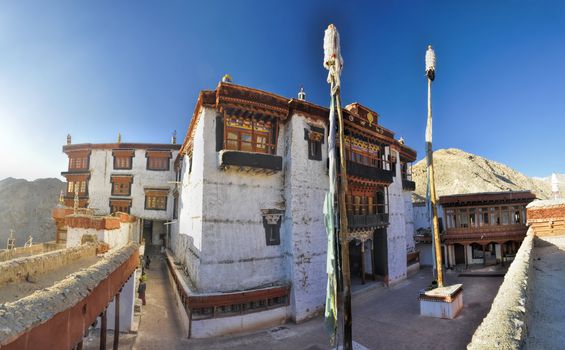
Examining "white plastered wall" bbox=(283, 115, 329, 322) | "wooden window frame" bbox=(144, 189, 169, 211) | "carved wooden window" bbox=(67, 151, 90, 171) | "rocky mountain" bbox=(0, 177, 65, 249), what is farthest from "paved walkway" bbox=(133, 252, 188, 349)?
"rocky mountain" bbox=(0, 177, 65, 249)

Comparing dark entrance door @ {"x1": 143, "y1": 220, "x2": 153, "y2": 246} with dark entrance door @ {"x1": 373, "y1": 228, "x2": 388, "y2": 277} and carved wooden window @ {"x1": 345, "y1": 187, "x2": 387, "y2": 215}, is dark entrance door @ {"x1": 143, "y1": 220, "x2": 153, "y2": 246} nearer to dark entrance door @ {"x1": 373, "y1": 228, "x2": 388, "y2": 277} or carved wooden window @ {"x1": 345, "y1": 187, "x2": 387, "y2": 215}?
carved wooden window @ {"x1": 345, "y1": 187, "x2": 387, "y2": 215}

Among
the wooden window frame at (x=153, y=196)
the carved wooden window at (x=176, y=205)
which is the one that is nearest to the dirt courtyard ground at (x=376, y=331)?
the carved wooden window at (x=176, y=205)

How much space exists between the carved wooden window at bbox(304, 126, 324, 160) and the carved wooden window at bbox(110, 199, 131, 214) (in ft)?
74.3

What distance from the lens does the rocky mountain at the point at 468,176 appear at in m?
69.2

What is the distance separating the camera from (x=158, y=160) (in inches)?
1243

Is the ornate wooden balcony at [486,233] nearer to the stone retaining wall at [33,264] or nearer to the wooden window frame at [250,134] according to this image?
the wooden window frame at [250,134]

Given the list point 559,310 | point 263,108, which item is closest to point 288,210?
point 263,108

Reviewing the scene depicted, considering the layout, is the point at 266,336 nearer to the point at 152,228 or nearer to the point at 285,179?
the point at 285,179

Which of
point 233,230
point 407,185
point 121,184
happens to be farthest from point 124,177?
point 407,185

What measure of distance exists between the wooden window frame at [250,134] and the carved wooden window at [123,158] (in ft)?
67.9

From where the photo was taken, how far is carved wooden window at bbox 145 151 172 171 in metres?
31.4

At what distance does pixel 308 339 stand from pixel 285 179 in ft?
26.4

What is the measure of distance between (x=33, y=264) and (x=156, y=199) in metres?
24.2

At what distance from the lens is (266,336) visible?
527 inches
